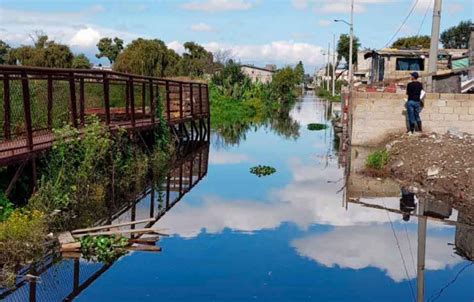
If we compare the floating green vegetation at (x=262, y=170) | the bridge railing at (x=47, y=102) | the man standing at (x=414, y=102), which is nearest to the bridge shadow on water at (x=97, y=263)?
the floating green vegetation at (x=262, y=170)

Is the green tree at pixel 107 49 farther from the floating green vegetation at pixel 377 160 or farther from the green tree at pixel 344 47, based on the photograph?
the floating green vegetation at pixel 377 160

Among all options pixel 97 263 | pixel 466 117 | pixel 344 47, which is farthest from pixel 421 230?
pixel 344 47

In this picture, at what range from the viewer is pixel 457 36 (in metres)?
86.1

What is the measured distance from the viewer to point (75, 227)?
10.0 m

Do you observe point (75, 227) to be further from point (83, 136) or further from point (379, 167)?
point (379, 167)

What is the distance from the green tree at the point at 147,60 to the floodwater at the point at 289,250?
4150cm

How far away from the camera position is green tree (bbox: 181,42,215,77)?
61.6 meters

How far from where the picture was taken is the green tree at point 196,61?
61.6 meters

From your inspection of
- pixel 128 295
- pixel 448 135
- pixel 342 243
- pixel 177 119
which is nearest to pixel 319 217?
pixel 342 243

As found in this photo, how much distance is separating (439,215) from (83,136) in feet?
22.6

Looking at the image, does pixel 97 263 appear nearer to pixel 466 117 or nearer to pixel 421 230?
pixel 421 230

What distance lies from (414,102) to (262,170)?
15.7 feet

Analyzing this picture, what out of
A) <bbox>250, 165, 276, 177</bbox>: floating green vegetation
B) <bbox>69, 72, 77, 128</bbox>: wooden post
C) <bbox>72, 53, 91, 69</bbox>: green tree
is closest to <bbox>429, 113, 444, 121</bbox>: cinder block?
<bbox>250, 165, 276, 177</bbox>: floating green vegetation

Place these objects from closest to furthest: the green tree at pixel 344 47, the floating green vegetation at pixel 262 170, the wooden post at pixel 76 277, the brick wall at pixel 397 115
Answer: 1. the wooden post at pixel 76 277
2. the floating green vegetation at pixel 262 170
3. the brick wall at pixel 397 115
4. the green tree at pixel 344 47
